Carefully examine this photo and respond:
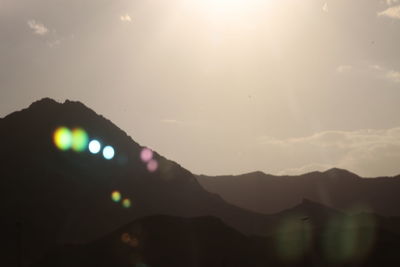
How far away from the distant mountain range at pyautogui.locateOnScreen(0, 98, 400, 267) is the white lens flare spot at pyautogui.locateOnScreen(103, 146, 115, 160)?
36 centimetres

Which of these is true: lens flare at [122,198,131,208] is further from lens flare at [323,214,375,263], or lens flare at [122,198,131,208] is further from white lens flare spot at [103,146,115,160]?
lens flare at [323,214,375,263]

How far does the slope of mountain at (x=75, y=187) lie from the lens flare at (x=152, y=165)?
1.02m

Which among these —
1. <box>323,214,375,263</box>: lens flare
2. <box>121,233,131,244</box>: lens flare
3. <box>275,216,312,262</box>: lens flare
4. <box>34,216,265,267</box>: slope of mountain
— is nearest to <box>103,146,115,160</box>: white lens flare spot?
<box>34,216,265,267</box>: slope of mountain

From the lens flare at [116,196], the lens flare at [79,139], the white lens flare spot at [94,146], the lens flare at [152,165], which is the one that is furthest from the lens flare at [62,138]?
the lens flare at [152,165]

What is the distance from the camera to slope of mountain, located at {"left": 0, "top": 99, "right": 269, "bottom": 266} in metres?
112

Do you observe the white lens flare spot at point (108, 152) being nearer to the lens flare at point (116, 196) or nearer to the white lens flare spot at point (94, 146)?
the white lens flare spot at point (94, 146)

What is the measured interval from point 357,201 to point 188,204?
71.7 meters

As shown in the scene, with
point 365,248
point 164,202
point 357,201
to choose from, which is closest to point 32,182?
point 164,202

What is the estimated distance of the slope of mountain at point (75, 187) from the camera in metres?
112

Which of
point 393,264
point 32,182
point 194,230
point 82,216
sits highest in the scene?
point 32,182

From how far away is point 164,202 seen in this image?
450ft

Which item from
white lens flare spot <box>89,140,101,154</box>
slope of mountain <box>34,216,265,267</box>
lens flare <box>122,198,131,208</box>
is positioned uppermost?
white lens flare spot <box>89,140,101,154</box>

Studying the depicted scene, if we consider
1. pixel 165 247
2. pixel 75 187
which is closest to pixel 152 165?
pixel 75 187

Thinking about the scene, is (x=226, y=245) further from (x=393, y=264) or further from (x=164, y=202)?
(x=164, y=202)
